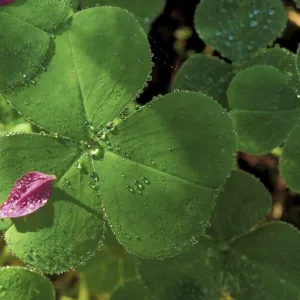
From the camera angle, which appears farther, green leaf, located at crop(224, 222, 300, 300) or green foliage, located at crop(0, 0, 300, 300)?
green leaf, located at crop(224, 222, 300, 300)

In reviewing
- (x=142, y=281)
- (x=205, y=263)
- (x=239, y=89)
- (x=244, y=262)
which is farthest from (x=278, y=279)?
(x=239, y=89)

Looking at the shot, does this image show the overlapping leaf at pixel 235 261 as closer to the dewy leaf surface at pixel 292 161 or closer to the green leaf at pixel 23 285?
the dewy leaf surface at pixel 292 161

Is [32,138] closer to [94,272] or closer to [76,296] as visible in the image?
[94,272]

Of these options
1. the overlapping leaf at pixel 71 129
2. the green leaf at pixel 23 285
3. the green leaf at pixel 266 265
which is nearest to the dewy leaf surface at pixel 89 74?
the overlapping leaf at pixel 71 129

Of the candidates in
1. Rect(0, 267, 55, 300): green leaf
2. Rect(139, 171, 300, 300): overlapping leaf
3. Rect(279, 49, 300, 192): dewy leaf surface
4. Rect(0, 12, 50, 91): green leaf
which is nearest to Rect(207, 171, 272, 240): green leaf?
Rect(139, 171, 300, 300): overlapping leaf

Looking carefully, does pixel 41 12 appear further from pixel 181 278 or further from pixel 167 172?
pixel 181 278

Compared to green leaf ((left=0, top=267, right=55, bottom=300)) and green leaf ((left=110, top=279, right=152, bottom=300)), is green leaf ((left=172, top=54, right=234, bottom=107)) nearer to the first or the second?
green leaf ((left=110, top=279, right=152, bottom=300))

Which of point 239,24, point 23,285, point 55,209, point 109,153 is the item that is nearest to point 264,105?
point 239,24
